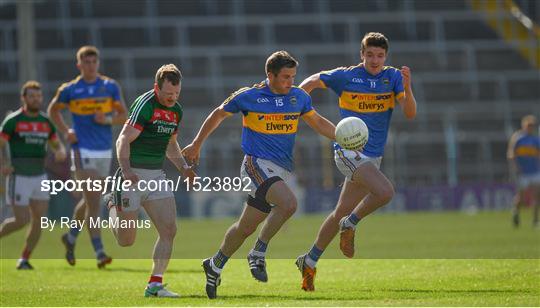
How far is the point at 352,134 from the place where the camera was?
11.5m

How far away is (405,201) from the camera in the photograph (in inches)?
1379

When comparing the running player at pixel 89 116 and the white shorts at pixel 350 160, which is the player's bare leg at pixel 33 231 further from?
the white shorts at pixel 350 160

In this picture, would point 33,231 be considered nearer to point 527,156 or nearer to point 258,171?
point 258,171

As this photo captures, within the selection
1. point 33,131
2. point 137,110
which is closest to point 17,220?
point 33,131

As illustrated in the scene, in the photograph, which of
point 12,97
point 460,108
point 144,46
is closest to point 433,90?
point 460,108

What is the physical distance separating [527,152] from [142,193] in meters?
18.0

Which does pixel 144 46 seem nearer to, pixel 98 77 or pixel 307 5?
pixel 307 5

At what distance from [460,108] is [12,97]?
1415 centimetres

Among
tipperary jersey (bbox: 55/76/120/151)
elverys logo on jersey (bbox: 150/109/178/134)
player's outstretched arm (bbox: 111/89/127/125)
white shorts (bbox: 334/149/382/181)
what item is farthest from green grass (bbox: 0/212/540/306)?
player's outstretched arm (bbox: 111/89/127/125)

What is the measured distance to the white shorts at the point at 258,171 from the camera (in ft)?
36.8

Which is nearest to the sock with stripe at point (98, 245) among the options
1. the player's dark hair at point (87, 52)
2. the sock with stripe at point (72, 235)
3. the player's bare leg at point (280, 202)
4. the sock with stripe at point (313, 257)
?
the sock with stripe at point (72, 235)

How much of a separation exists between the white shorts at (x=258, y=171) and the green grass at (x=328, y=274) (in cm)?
112

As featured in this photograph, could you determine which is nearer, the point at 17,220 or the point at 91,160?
the point at 17,220

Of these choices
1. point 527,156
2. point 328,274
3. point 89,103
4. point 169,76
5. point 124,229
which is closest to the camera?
point 169,76
